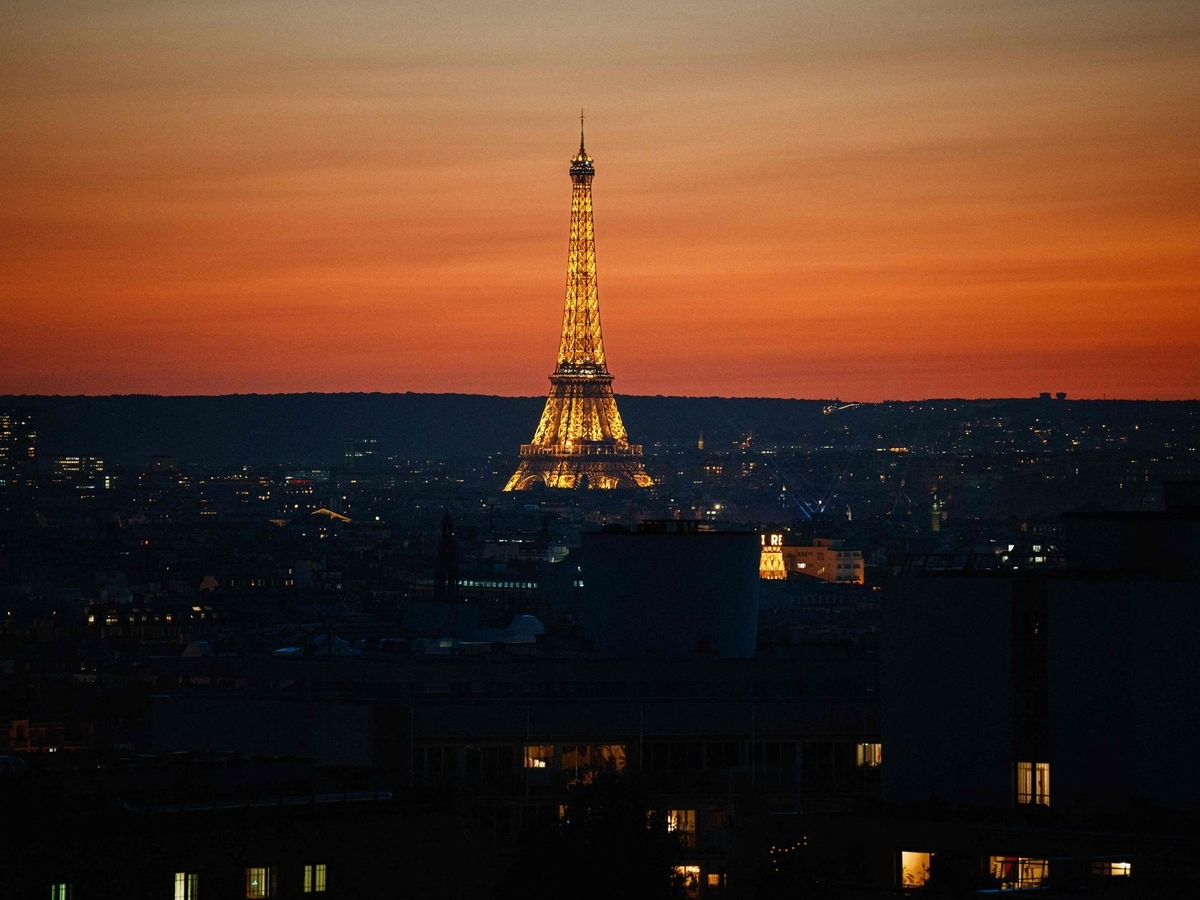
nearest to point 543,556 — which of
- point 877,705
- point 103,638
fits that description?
point 103,638

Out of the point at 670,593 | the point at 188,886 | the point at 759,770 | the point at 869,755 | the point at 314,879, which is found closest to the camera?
the point at 188,886

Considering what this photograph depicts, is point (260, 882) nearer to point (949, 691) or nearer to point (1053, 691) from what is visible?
point (949, 691)

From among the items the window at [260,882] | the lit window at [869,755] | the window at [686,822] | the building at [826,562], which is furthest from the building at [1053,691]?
the building at [826,562]

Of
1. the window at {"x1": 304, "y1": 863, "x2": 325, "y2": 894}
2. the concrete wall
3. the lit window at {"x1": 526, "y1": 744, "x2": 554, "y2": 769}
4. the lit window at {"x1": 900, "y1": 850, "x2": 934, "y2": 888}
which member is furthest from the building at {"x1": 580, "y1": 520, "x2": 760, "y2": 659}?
the window at {"x1": 304, "y1": 863, "x2": 325, "y2": 894}

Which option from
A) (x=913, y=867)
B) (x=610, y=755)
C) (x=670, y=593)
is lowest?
(x=913, y=867)

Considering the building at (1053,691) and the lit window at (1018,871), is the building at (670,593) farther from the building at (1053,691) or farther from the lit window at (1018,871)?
the lit window at (1018,871)

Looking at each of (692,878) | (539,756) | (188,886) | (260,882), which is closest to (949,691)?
(692,878)
